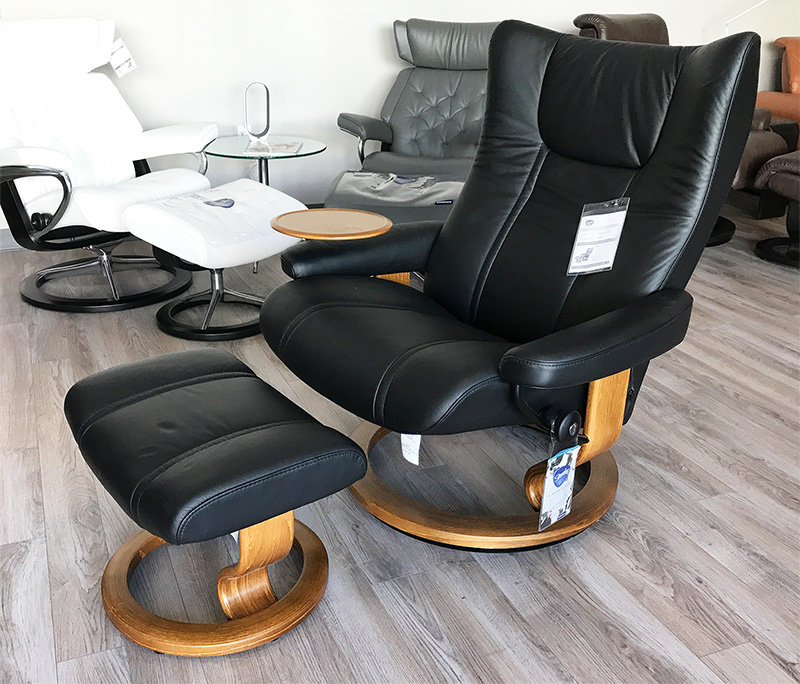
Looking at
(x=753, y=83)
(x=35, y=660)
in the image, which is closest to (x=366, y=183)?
(x=753, y=83)

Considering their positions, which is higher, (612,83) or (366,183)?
(612,83)

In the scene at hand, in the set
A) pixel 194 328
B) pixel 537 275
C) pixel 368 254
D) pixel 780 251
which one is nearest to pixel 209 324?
pixel 194 328

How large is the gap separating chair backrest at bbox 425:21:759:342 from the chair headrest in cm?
203

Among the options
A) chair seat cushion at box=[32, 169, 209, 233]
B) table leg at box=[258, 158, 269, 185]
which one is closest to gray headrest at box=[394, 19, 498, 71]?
table leg at box=[258, 158, 269, 185]

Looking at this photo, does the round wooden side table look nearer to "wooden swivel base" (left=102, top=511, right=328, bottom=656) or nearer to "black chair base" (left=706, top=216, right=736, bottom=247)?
"wooden swivel base" (left=102, top=511, right=328, bottom=656)

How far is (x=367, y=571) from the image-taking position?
1.78m

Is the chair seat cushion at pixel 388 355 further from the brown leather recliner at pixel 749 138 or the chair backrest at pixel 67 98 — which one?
the brown leather recliner at pixel 749 138

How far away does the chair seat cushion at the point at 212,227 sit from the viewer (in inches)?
106

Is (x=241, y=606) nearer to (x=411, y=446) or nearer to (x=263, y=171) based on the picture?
(x=411, y=446)

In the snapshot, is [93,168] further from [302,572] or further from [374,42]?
[302,572]

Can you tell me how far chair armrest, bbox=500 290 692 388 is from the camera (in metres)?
1.51

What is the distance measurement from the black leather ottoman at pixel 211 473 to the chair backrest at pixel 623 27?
131 inches

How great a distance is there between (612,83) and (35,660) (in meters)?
1.74

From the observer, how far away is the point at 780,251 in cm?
396
